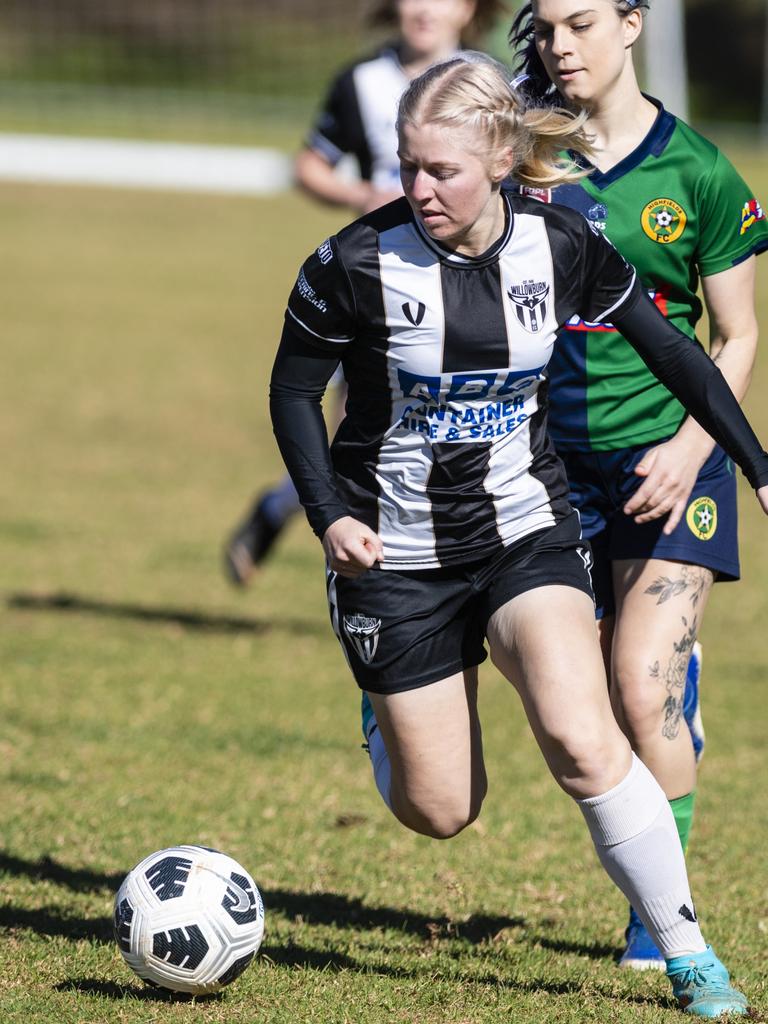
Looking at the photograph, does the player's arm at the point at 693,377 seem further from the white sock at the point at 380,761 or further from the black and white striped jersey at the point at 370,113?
the black and white striped jersey at the point at 370,113

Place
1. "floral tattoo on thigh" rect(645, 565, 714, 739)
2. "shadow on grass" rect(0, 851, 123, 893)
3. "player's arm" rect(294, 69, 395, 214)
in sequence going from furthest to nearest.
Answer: "player's arm" rect(294, 69, 395, 214), "shadow on grass" rect(0, 851, 123, 893), "floral tattoo on thigh" rect(645, 565, 714, 739)

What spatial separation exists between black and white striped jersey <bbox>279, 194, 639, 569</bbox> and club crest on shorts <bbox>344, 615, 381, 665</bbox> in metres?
0.15

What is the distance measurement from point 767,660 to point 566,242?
473 cm

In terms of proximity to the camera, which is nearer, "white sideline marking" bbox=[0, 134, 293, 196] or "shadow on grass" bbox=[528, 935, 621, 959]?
"shadow on grass" bbox=[528, 935, 621, 959]

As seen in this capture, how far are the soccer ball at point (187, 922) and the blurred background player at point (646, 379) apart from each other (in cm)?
106

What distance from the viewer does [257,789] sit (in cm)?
572

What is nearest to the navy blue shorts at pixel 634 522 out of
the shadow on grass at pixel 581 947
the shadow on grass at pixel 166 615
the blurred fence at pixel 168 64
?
the shadow on grass at pixel 581 947

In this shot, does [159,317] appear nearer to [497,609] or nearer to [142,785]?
[142,785]

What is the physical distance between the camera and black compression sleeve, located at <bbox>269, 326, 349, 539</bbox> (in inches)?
147

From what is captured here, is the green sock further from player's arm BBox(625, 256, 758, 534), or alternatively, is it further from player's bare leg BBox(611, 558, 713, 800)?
player's arm BBox(625, 256, 758, 534)

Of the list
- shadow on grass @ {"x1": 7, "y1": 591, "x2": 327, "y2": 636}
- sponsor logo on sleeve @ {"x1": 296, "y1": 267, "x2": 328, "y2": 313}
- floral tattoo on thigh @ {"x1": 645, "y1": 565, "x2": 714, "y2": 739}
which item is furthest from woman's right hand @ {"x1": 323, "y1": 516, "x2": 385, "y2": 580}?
shadow on grass @ {"x1": 7, "y1": 591, "x2": 327, "y2": 636}

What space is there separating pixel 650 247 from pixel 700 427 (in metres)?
0.49

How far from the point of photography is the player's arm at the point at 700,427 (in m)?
4.06

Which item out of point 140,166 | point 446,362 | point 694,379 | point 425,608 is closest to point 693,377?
point 694,379
